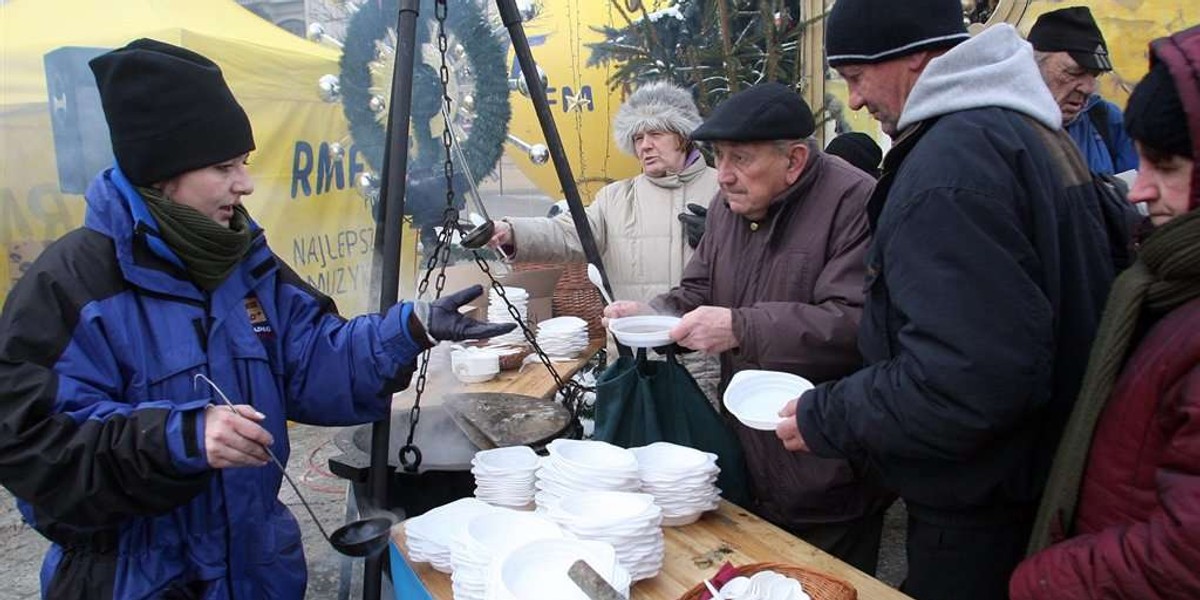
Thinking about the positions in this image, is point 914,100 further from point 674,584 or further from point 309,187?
point 309,187

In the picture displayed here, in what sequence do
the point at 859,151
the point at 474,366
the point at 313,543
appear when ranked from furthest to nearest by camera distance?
the point at 313,543 < the point at 859,151 < the point at 474,366

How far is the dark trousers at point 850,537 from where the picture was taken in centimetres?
237

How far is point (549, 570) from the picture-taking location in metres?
1.55

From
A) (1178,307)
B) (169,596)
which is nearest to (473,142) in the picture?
(169,596)

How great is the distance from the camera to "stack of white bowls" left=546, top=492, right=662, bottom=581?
169 centimetres

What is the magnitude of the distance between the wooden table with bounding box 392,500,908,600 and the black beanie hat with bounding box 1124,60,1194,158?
39.5 inches

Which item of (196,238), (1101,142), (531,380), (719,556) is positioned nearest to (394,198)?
(196,238)

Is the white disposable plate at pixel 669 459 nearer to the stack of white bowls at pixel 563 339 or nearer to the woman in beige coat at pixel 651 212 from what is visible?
the woman in beige coat at pixel 651 212

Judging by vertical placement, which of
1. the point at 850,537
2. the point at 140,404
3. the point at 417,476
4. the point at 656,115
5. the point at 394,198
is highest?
the point at 656,115

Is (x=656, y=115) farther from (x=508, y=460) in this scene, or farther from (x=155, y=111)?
(x=155, y=111)

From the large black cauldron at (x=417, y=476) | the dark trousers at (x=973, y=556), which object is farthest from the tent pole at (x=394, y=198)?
the dark trousers at (x=973, y=556)

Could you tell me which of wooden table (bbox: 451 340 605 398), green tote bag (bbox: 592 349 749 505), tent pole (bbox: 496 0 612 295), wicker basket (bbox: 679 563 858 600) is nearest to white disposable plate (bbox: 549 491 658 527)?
wicker basket (bbox: 679 563 858 600)

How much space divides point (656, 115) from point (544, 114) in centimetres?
96

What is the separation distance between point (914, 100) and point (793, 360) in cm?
85
